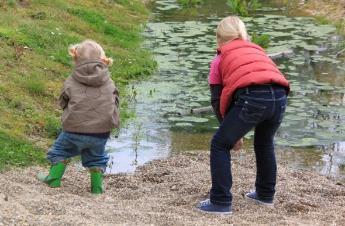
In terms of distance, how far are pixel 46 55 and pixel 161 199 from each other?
6.49 meters

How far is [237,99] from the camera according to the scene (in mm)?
5785

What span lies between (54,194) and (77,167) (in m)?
1.81

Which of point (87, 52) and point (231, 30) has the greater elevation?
point (231, 30)

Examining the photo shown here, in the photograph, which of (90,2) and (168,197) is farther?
(90,2)

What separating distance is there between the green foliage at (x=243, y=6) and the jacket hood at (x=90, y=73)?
13272 mm

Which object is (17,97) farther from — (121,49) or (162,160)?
(121,49)

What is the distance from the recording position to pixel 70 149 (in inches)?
261

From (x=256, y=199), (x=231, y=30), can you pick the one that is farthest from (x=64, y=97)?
(x=256, y=199)

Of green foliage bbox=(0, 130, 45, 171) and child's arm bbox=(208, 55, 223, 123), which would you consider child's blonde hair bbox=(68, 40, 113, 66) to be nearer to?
child's arm bbox=(208, 55, 223, 123)

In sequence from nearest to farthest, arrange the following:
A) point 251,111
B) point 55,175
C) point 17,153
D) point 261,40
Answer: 1. point 251,111
2. point 55,175
3. point 17,153
4. point 261,40

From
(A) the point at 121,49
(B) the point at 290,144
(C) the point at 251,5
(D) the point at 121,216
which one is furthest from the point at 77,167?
(C) the point at 251,5

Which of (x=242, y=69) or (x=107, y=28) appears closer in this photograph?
(x=242, y=69)

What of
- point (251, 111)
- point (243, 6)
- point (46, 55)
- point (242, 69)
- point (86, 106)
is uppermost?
point (242, 69)

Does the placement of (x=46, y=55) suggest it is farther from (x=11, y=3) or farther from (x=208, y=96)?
(x=11, y=3)
